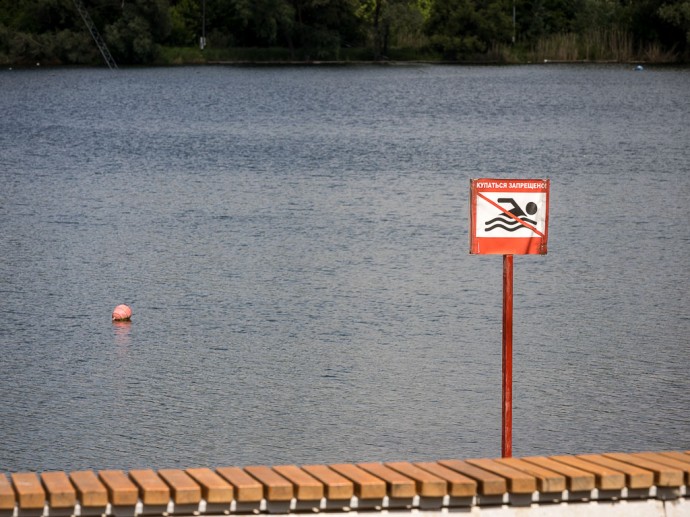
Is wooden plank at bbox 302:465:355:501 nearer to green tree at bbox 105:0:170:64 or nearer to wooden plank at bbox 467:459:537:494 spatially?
wooden plank at bbox 467:459:537:494

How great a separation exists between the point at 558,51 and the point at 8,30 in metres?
41.4

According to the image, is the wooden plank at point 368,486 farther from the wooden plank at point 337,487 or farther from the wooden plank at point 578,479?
the wooden plank at point 578,479

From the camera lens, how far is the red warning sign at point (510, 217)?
10.5 m

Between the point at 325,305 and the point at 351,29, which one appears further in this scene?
the point at 351,29

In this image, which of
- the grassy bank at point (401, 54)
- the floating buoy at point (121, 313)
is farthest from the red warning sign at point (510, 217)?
the grassy bank at point (401, 54)

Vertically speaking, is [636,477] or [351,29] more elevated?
[351,29]

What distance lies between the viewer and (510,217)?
10.6m

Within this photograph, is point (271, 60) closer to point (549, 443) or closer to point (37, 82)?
point (37, 82)

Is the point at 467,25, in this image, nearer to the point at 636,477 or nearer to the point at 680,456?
the point at 680,456

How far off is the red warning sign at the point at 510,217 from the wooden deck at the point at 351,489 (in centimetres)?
236

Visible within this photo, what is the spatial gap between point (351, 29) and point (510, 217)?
10649 cm

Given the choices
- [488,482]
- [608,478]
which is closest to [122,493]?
[488,482]

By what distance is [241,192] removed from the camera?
33.4m

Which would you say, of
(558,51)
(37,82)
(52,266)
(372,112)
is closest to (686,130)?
(372,112)
